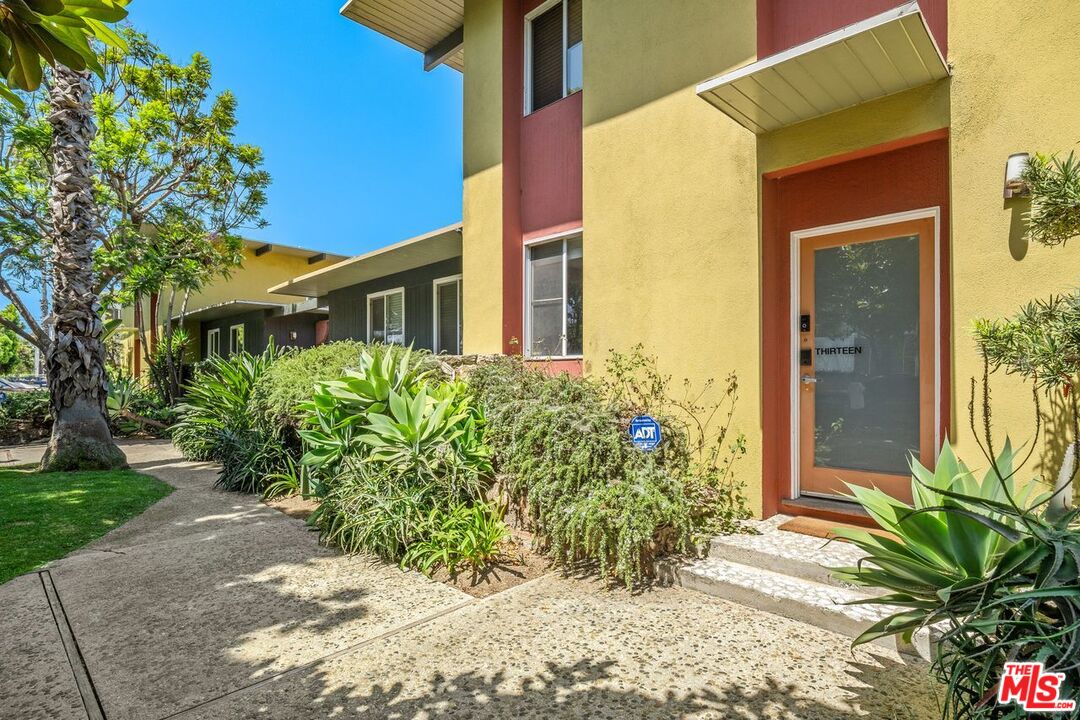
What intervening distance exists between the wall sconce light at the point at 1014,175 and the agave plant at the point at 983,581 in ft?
7.88

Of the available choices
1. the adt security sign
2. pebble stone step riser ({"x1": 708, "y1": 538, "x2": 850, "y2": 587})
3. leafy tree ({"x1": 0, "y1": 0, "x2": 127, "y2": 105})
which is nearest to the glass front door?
pebble stone step riser ({"x1": 708, "y1": 538, "x2": 850, "y2": 587})

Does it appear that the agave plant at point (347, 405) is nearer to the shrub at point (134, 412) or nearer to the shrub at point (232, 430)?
the shrub at point (232, 430)

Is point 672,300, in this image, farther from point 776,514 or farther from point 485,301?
point 485,301

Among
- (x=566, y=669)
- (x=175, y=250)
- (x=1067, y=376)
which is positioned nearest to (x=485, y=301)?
(x=566, y=669)

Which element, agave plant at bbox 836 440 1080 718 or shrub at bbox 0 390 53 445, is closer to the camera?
agave plant at bbox 836 440 1080 718

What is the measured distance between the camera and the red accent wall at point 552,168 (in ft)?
25.2

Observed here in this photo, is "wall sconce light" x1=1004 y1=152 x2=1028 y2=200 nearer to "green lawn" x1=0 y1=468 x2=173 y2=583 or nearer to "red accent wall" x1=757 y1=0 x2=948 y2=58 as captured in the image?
"red accent wall" x1=757 y1=0 x2=948 y2=58

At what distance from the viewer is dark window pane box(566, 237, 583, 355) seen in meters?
7.63

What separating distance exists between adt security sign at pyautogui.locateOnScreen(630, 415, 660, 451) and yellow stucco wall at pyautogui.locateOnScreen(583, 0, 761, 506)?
980 mm

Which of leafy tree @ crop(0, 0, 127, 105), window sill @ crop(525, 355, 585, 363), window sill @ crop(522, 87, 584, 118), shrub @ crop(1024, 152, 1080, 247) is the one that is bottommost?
window sill @ crop(525, 355, 585, 363)

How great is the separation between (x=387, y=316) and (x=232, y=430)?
5.72 meters

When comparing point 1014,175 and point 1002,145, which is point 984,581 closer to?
point 1014,175

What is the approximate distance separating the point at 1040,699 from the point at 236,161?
18.3 m

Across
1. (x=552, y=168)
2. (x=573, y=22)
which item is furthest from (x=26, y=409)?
(x=573, y=22)
